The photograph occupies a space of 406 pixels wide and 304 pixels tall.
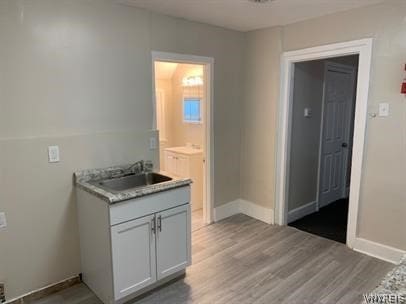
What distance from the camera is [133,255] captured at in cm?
223

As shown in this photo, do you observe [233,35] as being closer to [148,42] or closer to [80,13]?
[148,42]

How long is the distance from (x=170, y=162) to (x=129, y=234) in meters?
2.32

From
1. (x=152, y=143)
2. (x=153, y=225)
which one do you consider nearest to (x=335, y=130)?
(x=152, y=143)

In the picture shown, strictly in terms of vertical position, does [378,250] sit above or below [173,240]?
below

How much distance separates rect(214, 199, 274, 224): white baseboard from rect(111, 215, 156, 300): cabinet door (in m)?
1.63

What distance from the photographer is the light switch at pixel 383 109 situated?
2.72 metres

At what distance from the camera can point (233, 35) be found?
12.0 feet

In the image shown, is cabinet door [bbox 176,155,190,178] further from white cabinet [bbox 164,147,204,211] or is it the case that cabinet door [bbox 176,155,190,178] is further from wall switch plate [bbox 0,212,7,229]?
wall switch plate [bbox 0,212,7,229]

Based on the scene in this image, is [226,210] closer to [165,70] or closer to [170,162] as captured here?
[170,162]

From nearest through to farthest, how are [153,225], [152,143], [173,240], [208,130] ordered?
[153,225]
[173,240]
[152,143]
[208,130]

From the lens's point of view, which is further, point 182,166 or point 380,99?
point 182,166

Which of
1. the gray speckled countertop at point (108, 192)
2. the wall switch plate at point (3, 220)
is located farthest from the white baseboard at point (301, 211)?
the wall switch plate at point (3, 220)

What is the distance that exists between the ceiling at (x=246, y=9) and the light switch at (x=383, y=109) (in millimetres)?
924

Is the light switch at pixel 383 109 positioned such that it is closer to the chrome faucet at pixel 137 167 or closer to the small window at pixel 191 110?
the chrome faucet at pixel 137 167
